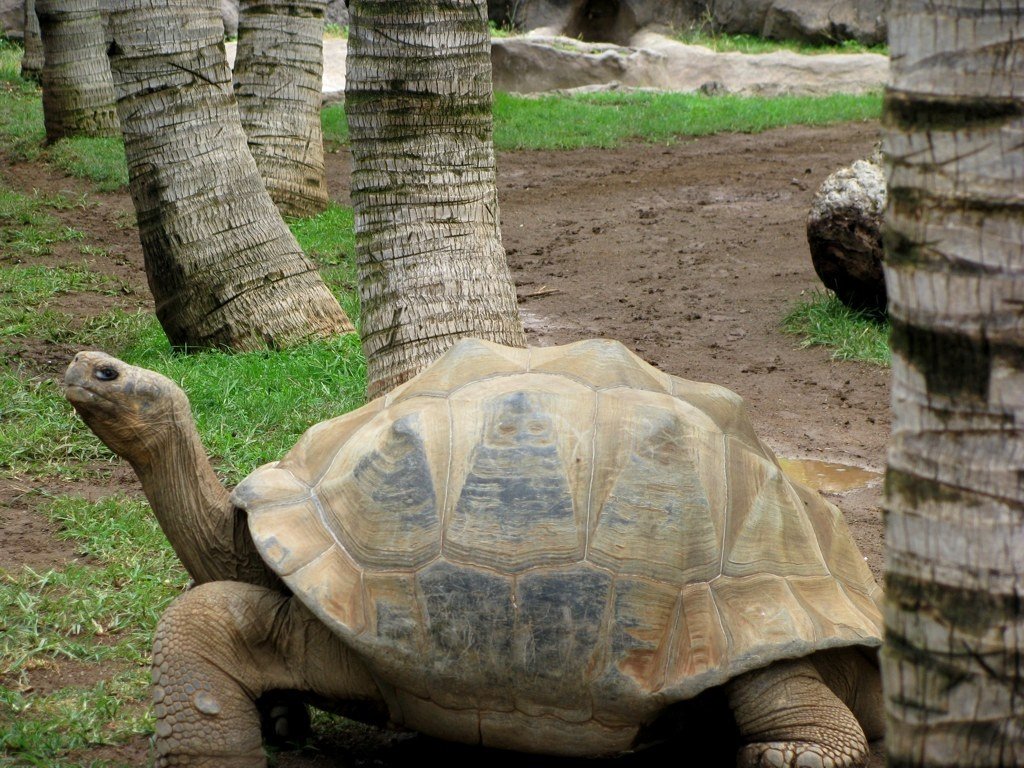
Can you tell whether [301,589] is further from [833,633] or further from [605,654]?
[833,633]

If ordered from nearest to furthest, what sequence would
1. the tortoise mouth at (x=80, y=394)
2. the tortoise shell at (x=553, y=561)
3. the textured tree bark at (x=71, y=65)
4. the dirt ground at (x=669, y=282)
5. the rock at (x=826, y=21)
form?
the tortoise shell at (x=553, y=561)
the tortoise mouth at (x=80, y=394)
the dirt ground at (x=669, y=282)
the textured tree bark at (x=71, y=65)
the rock at (x=826, y=21)

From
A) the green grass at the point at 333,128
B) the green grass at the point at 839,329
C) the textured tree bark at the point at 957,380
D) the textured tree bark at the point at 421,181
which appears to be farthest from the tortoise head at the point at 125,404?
the green grass at the point at 333,128

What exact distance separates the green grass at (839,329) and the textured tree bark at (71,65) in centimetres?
815

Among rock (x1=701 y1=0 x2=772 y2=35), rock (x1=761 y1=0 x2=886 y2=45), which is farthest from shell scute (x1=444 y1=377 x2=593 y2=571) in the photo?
rock (x1=701 y1=0 x2=772 y2=35)

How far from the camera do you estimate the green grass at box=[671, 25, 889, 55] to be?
20.5m

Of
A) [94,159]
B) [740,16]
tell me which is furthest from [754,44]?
[94,159]

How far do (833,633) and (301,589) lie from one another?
1.21 m

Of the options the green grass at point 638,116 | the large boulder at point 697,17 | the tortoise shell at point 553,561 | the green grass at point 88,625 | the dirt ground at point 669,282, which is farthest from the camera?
the large boulder at point 697,17

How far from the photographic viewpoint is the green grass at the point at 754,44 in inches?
809

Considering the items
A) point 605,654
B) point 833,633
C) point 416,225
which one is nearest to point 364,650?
point 605,654

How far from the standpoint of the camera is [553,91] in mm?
17703

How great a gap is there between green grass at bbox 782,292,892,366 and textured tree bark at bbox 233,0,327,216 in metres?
3.91

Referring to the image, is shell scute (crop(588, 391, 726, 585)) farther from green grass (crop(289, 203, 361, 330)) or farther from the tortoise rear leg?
green grass (crop(289, 203, 361, 330))

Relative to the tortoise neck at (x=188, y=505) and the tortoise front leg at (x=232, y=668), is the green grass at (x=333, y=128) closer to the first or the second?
the tortoise neck at (x=188, y=505)
